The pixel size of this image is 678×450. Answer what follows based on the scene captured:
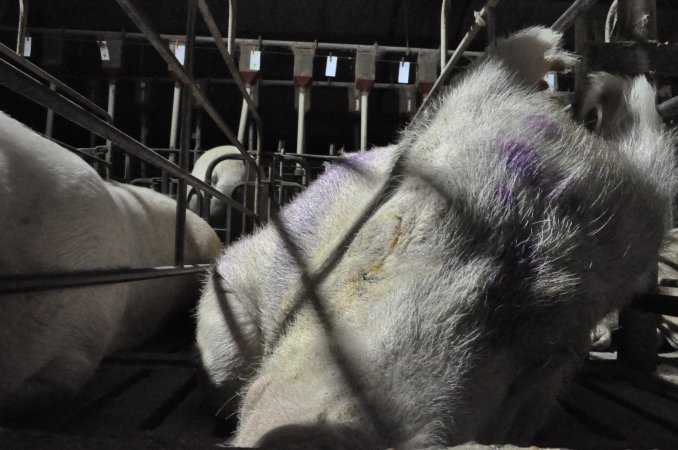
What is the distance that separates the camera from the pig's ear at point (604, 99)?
1.55 meters

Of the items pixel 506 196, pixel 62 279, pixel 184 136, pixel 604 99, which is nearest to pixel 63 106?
pixel 62 279

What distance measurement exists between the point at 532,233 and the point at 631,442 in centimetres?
65

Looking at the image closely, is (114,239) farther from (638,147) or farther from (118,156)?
(118,156)

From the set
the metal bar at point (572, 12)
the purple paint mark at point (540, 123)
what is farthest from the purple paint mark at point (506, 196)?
the metal bar at point (572, 12)

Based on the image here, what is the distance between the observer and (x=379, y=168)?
172cm

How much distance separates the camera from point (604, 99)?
161cm

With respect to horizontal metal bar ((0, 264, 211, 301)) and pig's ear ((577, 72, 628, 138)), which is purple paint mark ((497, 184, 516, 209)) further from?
horizontal metal bar ((0, 264, 211, 301))

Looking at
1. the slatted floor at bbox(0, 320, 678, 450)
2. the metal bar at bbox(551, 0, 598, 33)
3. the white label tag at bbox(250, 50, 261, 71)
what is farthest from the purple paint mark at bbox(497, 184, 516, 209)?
the white label tag at bbox(250, 50, 261, 71)

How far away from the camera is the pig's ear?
5.09 ft

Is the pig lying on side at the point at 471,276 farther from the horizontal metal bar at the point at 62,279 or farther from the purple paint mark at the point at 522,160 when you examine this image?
the horizontal metal bar at the point at 62,279

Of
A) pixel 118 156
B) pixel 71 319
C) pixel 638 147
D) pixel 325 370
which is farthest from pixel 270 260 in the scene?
pixel 118 156

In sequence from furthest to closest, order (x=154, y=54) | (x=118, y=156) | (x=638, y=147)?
(x=154, y=54), (x=118, y=156), (x=638, y=147)

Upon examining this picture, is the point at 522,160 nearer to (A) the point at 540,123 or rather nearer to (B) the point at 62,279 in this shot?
(A) the point at 540,123

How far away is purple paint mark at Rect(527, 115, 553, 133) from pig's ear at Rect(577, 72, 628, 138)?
12.7 inches
